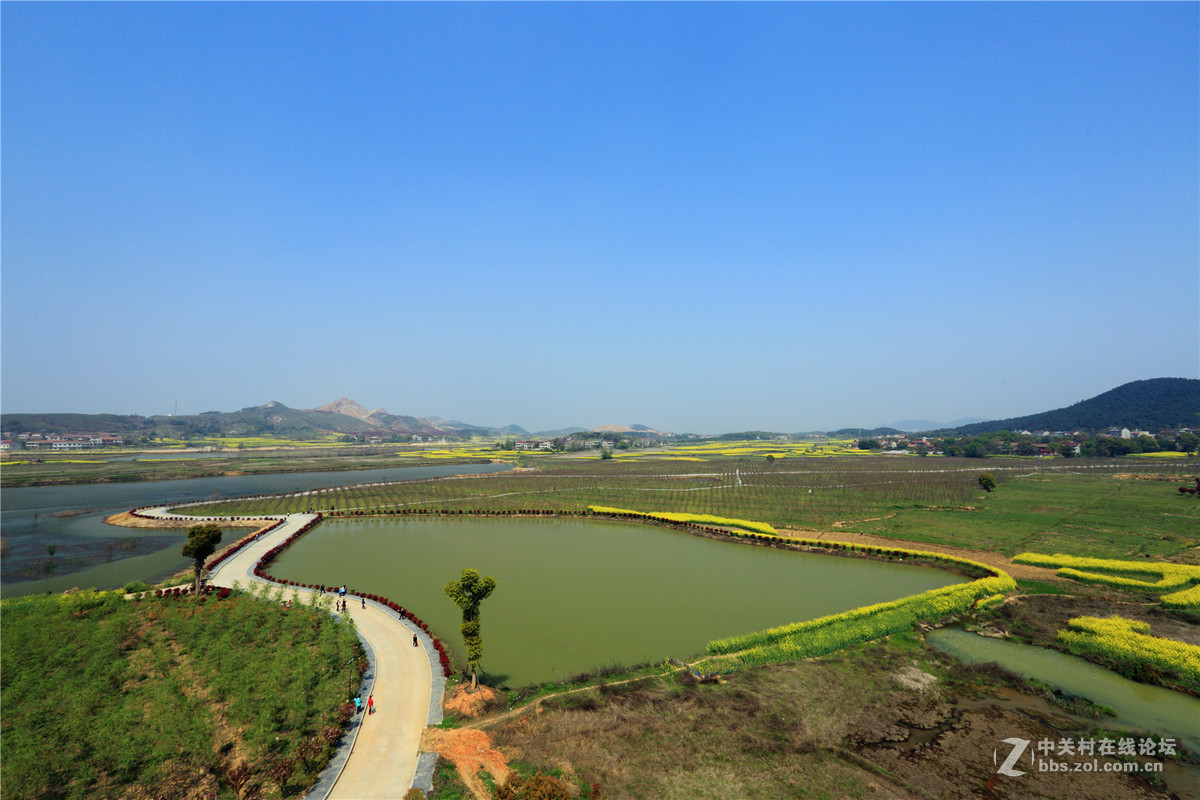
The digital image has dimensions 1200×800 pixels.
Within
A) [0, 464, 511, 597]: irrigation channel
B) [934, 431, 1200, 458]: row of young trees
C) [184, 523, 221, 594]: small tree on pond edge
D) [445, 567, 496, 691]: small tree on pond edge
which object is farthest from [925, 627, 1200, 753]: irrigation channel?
[934, 431, 1200, 458]: row of young trees

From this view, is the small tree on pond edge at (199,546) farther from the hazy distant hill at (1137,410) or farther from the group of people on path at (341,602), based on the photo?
the hazy distant hill at (1137,410)

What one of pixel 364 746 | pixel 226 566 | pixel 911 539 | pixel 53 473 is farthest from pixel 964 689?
pixel 53 473

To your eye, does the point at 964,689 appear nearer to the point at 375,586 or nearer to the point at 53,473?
the point at 375,586

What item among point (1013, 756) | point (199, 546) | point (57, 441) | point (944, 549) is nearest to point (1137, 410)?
point (944, 549)

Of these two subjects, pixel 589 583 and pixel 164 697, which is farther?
pixel 589 583

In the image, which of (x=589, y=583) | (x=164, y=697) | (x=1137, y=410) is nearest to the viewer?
(x=164, y=697)

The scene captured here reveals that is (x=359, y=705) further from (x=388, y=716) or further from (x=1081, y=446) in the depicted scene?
(x=1081, y=446)
